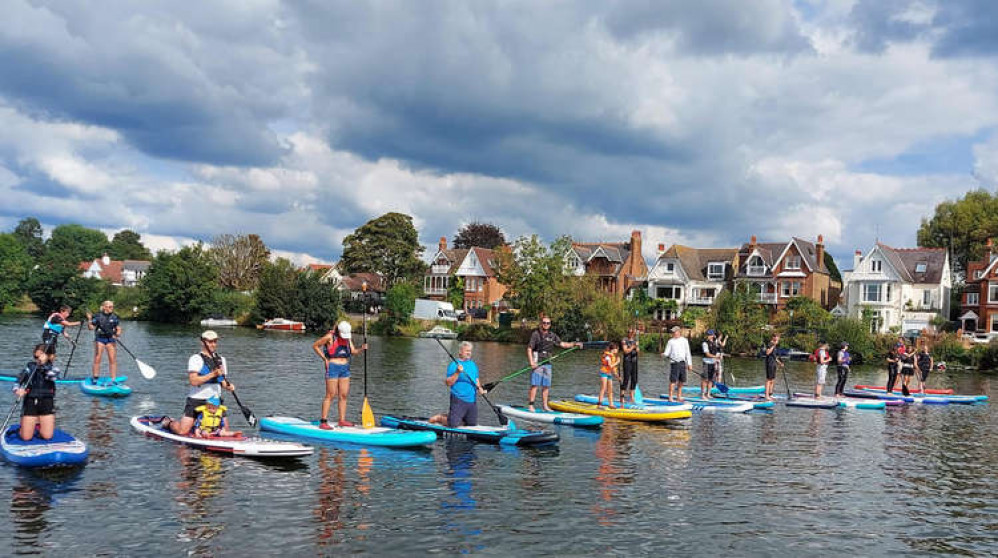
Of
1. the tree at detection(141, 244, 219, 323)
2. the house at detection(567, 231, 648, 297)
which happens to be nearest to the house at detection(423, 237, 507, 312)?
the house at detection(567, 231, 648, 297)

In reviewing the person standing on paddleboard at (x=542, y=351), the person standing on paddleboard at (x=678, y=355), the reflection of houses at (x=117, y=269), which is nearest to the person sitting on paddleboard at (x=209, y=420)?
the person standing on paddleboard at (x=542, y=351)

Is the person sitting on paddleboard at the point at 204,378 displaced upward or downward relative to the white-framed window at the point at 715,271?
downward

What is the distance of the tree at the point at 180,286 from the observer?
3391 inches

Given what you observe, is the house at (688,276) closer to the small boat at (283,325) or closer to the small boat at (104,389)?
the small boat at (283,325)

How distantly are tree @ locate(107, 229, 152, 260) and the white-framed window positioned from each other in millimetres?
134993

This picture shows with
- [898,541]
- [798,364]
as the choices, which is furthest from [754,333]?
[898,541]

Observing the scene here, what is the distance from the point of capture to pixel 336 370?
1675 centimetres

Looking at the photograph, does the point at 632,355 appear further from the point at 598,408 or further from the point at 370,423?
the point at 370,423

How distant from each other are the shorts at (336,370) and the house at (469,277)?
8167cm

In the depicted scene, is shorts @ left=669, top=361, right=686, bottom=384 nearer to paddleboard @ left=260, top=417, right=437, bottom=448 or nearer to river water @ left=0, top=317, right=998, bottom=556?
river water @ left=0, top=317, right=998, bottom=556

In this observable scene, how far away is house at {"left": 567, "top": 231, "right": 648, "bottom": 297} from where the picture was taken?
9362cm

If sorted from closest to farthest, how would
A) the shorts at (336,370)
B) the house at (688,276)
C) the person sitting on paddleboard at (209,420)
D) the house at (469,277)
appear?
the person sitting on paddleboard at (209,420) → the shorts at (336,370) → the house at (688,276) → the house at (469,277)

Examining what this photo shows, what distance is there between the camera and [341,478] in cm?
1427

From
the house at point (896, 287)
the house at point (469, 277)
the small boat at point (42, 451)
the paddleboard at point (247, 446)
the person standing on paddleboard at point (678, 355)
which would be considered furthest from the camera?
the house at point (469, 277)
